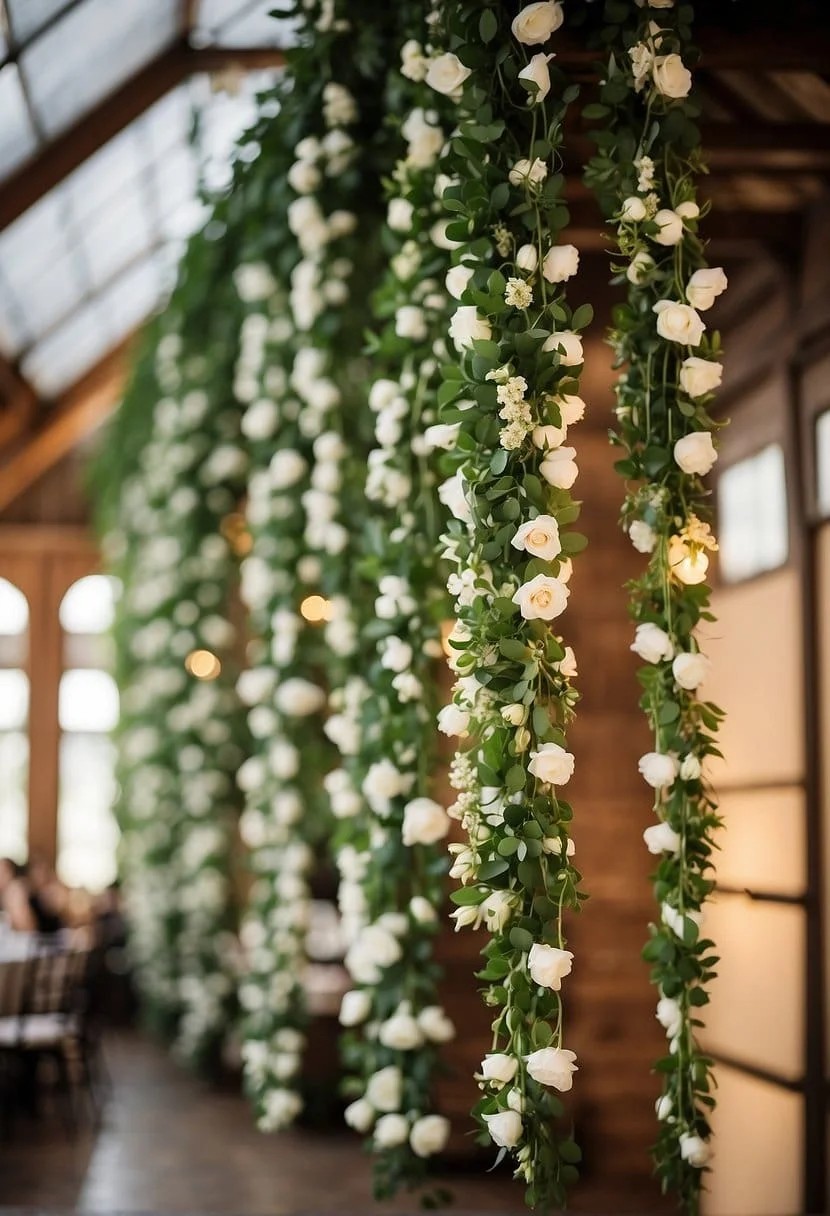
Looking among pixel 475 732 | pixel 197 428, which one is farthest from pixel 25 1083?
pixel 475 732

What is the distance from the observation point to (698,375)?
119 inches

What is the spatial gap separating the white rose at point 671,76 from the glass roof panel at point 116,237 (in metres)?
7.15

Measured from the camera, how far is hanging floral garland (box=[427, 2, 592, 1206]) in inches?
108

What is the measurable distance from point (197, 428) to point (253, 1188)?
3.86m

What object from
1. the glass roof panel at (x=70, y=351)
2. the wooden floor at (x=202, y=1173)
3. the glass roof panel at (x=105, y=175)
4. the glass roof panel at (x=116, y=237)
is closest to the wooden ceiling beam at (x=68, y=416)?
the glass roof panel at (x=70, y=351)

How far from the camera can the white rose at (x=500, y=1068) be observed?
107 inches

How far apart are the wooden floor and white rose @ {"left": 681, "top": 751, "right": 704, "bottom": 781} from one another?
2188mm

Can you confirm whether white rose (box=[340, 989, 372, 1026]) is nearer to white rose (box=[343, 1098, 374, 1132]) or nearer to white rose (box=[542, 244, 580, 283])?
white rose (box=[343, 1098, 374, 1132])

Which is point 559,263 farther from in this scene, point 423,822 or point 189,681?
point 189,681

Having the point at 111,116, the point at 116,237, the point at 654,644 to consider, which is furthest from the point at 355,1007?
the point at 116,237

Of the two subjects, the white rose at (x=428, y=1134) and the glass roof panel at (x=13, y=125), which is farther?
the glass roof panel at (x=13, y=125)

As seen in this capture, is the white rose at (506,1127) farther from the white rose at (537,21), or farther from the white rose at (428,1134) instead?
the white rose at (537,21)

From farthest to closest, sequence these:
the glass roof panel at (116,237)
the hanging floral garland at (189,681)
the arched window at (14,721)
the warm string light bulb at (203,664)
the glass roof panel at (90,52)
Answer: the arched window at (14,721) < the glass roof panel at (116,237) < the warm string light bulb at (203,664) < the hanging floral garland at (189,681) < the glass roof panel at (90,52)

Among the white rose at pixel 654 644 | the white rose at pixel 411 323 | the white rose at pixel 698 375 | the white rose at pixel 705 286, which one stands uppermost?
the white rose at pixel 411 323
